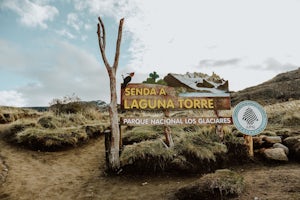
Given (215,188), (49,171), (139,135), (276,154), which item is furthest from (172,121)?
(49,171)

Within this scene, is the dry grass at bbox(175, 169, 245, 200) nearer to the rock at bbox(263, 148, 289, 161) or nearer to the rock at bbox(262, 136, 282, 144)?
the rock at bbox(263, 148, 289, 161)

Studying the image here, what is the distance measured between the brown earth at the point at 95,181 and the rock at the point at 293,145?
41 cm

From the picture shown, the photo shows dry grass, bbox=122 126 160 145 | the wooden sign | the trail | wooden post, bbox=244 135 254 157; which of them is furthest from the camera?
dry grass, bbox=122 126 160 145

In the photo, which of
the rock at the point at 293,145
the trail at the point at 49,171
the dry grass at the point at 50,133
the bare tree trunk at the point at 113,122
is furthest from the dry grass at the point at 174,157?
the dry grass at the point at 50,133

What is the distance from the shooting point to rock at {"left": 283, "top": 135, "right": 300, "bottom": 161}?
823cm

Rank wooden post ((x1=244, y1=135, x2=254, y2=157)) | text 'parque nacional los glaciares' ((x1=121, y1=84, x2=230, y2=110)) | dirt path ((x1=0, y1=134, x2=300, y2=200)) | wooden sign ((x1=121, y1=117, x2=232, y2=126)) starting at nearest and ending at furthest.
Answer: dirt path ((x1=0, y1=134, x2=300, y2=200))
wooden post ((x1=244, y1=135, x2=254, y2=157))
wooden sign ((x1=121, y1=117, x2=232, y2=126))
text 'parque nacional los glaciares' ((x1=121, y1=84, x2=230, y2=110))

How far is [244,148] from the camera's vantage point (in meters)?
8.72

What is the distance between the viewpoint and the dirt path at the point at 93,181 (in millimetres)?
6162

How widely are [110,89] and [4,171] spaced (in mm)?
3886

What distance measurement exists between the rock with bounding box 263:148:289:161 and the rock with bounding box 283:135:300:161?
0.32m

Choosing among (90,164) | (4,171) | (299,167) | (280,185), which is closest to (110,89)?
(90,164)

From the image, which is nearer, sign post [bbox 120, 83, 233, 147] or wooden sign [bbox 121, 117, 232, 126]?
wooden sign [bbox 121, 117, 232, 126]

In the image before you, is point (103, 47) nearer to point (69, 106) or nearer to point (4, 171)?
point (4, 171)

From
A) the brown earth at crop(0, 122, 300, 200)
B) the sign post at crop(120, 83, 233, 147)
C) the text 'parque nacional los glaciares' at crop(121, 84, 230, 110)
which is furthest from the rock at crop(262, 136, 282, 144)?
the text 'parque nacional los glaciares' at crop(121, 84, 230, 110)
